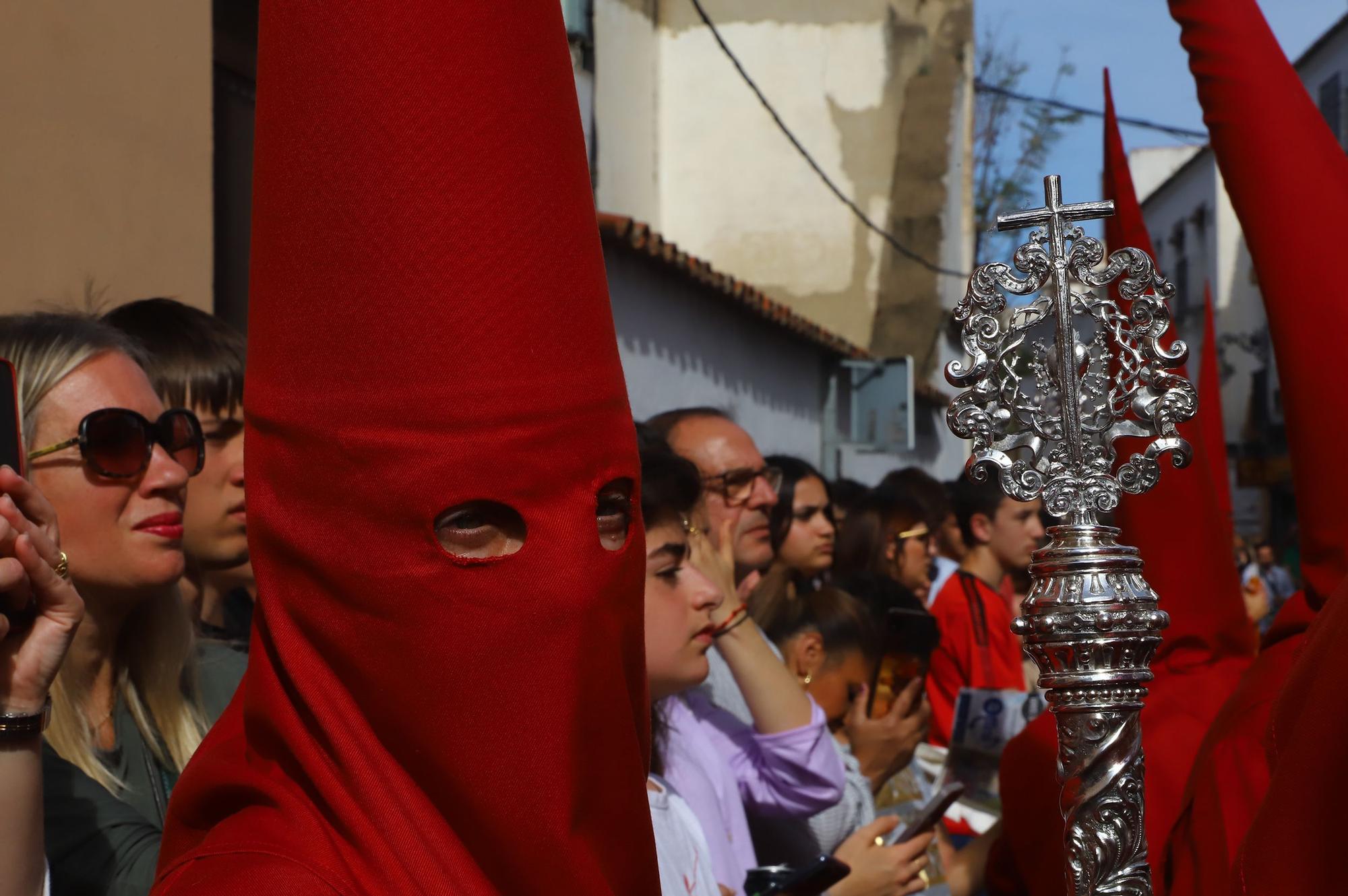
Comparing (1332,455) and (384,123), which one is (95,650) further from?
(1332,455)

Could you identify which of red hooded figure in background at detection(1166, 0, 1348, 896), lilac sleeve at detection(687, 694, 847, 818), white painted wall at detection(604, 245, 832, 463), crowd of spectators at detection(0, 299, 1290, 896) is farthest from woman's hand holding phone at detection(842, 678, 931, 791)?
white painted wall at detection(604, 245, 832, 463)

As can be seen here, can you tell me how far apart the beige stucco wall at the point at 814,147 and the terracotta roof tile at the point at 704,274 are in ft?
7.74

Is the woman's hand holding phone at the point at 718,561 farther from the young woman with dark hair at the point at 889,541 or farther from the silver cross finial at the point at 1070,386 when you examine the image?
the young woman with dark hair at the point at 889,541

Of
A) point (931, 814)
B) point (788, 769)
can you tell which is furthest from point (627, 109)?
point (931, 814)

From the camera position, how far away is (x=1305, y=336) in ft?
8.57

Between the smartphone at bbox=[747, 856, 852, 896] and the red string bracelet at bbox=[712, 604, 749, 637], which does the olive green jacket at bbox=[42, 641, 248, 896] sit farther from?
the red string bracelet at bbox=[712, 604, 749, 637]

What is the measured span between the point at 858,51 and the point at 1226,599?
44.4ft

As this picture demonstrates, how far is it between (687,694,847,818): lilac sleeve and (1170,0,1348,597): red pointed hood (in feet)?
4.28

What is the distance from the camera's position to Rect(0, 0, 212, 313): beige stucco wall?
3797mm

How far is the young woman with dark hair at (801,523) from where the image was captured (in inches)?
206

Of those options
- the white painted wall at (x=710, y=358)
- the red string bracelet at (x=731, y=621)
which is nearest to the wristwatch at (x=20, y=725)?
the red string bracelet at (x=731, y=621)

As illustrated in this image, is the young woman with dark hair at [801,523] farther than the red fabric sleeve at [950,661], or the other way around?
the red fabric sleeve at [950,661]

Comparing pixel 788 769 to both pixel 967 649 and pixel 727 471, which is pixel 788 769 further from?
pixel 967 649

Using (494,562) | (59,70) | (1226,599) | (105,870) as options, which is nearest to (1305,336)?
(1226,599)
